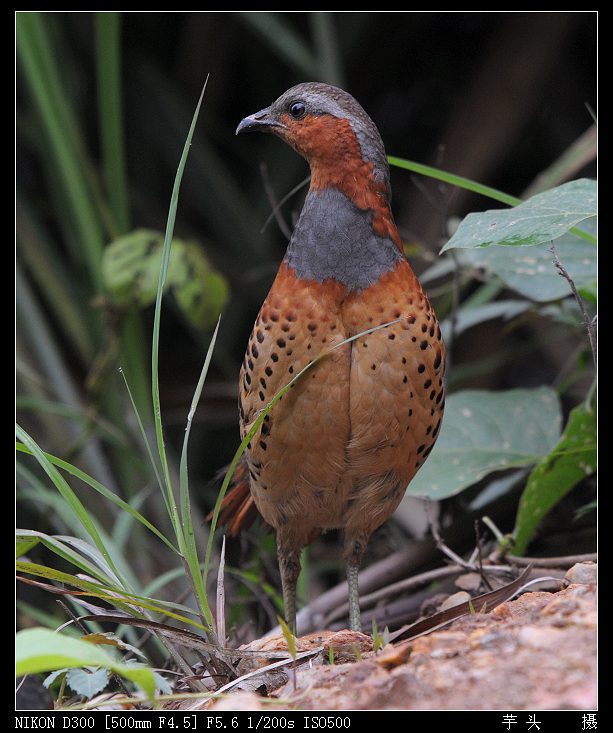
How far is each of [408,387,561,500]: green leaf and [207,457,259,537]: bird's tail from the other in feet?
1.74

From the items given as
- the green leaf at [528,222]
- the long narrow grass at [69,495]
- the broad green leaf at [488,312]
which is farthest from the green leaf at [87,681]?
the broad green leaf at [488,312]

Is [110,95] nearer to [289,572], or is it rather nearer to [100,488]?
[289,572]

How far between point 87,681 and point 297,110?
1.54m

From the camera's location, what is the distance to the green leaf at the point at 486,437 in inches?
115

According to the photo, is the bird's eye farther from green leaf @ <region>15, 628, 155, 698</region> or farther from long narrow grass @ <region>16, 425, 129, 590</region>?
green leaf @ <region>15, 628, 155, 698</region>

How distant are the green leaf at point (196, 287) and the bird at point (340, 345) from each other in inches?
43.2

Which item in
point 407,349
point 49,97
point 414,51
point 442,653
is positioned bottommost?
point 442,653

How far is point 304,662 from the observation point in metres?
2.01

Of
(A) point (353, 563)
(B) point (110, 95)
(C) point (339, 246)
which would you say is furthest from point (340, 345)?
(B) point (110, 95)

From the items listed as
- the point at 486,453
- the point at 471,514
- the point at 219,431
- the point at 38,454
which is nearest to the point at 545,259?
the point at 486,453

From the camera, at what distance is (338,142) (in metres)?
2.39

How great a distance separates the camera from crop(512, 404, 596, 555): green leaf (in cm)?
271

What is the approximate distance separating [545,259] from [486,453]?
701mm
